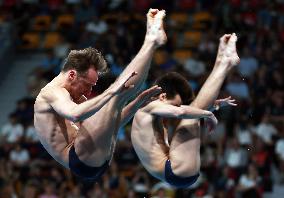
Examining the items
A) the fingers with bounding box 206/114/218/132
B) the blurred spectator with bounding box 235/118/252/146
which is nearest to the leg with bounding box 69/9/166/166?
the fingers with bounding box 206/114/218/132

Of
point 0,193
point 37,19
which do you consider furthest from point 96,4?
point 0,193

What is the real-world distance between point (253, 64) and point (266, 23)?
4.43 feet

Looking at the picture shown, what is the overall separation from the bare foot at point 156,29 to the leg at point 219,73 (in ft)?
2.82

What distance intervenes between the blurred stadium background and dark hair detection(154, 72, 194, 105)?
14.9 ft

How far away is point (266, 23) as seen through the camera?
14.9 m

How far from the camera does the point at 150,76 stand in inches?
548

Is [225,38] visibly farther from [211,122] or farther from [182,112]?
[182,112]

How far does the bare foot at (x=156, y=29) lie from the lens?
659cm

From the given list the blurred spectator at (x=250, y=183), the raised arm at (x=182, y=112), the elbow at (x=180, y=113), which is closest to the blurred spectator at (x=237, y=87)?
the blurred spectator at (x=250, y=183)

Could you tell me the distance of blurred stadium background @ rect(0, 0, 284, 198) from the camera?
12297mm

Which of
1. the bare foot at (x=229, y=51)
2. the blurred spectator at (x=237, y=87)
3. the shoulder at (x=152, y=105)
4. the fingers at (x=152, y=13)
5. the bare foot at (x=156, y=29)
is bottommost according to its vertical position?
the blurred spectator at (x=237, y=87)

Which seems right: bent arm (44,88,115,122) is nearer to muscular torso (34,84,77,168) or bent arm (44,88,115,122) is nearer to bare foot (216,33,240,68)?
muscular torso (34,84,77,168)

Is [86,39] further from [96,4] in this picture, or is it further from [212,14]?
[212,14]

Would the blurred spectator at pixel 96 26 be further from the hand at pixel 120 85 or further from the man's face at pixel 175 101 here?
the hand at pixel 120 85
